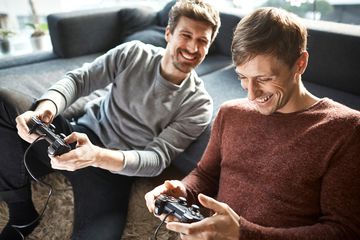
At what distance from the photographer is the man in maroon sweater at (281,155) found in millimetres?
718

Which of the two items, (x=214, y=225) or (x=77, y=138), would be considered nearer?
(x=214, y=225)

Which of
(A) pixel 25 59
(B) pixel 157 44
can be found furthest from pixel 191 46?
(A) pixel 25 59

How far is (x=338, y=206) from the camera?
0.71 metres

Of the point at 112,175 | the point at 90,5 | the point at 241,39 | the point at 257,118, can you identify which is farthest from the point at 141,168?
the point at 90,5

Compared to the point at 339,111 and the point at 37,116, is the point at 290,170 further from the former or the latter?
the point at 37,116

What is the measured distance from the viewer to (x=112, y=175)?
1229 millimetres

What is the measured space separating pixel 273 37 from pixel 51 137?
65 centimetres

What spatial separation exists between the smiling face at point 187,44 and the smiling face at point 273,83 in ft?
1.27

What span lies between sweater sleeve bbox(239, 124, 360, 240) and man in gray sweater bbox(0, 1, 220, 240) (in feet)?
1.59

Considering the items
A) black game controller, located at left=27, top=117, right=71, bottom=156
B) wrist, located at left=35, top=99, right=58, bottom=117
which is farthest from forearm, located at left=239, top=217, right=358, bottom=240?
wrist, located at left=35, top=99, right=58, bottom=117

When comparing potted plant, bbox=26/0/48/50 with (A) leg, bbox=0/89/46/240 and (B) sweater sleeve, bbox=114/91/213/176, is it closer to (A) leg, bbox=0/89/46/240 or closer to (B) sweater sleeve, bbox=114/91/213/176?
(A) leg, bbox=0/89/46/240

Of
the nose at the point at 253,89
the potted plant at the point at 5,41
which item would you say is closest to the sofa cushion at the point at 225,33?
the nose at the point at 253,89

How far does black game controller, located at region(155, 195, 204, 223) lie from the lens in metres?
0.75

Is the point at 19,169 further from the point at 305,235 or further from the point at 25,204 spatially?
the point at 305,235
